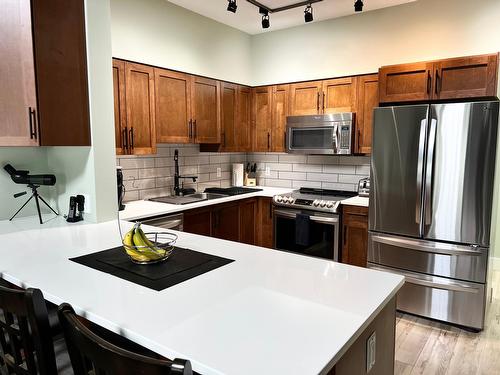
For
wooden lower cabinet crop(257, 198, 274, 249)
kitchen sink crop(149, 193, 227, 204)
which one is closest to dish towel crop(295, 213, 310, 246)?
wooden lower cabinet crop(257, 198, 274, 249)

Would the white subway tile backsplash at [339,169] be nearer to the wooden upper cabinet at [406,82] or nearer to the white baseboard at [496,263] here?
the wooden upper cabinet at [406,82]

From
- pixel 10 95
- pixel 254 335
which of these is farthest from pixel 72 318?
pixel 10 95

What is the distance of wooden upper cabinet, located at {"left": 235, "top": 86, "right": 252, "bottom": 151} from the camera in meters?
4.24

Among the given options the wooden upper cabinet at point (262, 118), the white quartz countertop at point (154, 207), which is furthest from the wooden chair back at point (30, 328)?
the wooden upper cabinet at point (262, 118)

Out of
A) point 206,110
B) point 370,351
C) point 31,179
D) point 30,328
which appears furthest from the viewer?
point 206,110

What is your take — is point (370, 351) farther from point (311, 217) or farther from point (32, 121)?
point (311, 217)

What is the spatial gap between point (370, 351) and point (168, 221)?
204 centimetres

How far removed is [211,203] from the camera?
133 inches

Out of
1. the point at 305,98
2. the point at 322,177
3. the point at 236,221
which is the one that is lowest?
the point at 236,221

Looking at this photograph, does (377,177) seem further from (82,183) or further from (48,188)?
(48,188)

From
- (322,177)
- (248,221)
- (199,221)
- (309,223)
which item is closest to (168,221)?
(199,221)

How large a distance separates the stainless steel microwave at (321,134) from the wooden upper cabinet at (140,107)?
1521 millimetres

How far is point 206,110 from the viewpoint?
3.78 metres

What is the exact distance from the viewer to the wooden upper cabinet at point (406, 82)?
307cm
